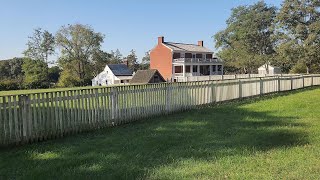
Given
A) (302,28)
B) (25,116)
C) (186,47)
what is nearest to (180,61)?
(186,47)

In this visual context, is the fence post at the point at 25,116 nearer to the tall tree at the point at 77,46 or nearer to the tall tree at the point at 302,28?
the tall tree at the point at 302,28

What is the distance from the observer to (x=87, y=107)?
9109mm

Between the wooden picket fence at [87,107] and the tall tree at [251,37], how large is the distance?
182 feet

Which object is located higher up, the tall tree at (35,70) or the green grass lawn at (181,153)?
the tall tree at (35,70)

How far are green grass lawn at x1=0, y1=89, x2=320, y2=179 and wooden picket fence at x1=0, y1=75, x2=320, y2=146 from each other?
1.28ft

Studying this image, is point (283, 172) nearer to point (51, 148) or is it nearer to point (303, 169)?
→ point (303, 169)

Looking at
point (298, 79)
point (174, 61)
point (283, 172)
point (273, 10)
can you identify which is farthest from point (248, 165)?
point (273, 10)

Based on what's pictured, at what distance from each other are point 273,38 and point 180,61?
18.5 m

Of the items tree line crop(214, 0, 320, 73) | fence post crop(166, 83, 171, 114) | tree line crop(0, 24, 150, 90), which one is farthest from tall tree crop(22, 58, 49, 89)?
fence post crop(166, 83, 171, 114)

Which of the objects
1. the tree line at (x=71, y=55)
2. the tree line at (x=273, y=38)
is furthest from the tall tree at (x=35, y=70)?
the tree line at (x=273, y=38)

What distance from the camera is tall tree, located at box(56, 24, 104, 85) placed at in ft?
259

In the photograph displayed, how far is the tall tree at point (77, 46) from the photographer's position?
78.8 m

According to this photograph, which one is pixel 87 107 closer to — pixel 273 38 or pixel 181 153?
pixel 181 153

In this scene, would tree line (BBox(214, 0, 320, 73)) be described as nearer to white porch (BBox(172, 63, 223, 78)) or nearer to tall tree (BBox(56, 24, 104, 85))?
white porch (BBox(172, 63, 223, 78))
